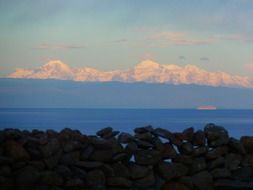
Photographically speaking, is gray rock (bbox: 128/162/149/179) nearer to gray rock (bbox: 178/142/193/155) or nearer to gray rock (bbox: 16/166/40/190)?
gray rock (bbox: 178/142/193/155)

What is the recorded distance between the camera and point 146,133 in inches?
446

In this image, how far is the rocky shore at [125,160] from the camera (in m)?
10.4

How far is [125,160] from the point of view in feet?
36.1

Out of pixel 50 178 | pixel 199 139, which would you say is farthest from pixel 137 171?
pixel 50 178

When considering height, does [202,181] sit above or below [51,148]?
below

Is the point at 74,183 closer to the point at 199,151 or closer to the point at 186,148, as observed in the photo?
the point at 186,148

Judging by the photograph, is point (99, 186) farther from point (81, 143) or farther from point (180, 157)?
point (180, 157)

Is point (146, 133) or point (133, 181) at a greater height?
point (146, 133)

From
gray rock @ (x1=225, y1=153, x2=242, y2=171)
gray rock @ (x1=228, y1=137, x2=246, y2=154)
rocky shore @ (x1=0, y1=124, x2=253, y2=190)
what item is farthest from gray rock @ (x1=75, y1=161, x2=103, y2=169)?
gray rock @ (x1=228, y1=137, x2=246, y2=154)

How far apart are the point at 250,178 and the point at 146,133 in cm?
200

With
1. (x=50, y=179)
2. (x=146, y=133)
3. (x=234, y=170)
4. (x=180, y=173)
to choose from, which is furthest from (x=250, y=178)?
(x=50, y=179)

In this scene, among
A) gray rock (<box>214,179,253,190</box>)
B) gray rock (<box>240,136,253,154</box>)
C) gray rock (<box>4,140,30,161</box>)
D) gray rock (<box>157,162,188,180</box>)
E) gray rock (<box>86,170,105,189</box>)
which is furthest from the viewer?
gray rock (<box>240,136,253,154</box>)

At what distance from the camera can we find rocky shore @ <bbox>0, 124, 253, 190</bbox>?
1036cm

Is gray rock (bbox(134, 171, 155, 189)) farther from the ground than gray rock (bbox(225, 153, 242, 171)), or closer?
closer
